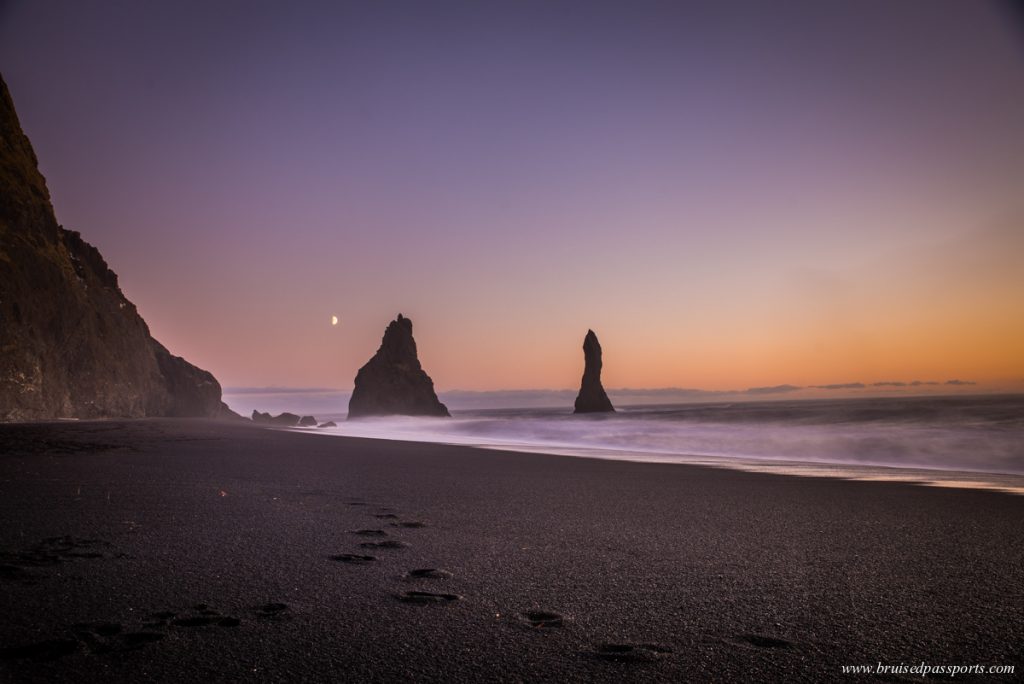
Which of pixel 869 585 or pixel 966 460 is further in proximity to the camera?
pixel 966 460

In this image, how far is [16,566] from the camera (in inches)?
140

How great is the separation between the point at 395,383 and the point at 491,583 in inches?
3082

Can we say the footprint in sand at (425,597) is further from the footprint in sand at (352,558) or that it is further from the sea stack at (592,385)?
the sea stack at (592,385)

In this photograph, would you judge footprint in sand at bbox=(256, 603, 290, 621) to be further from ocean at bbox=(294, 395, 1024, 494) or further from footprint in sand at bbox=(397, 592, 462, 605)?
ocean at bbox=(294, 395, 1024, 494)

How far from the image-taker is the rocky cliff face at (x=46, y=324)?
22078 millimetres

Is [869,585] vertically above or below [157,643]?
below

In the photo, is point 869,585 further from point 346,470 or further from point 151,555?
point 346,470

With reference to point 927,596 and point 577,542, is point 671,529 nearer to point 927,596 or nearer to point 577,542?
point 577,542

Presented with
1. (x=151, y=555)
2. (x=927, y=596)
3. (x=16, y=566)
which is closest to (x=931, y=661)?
(x=927, y=596)

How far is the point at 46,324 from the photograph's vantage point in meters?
25.6

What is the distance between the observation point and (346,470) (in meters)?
9.42

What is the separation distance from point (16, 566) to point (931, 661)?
5.06 metres

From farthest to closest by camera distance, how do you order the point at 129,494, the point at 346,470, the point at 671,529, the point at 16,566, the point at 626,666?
the point at 346,470 < the point at 129,494 < the point at 671,529 < the point at 16,566 < the point at 626,666

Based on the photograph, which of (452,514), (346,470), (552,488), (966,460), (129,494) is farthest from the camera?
(966,460)
